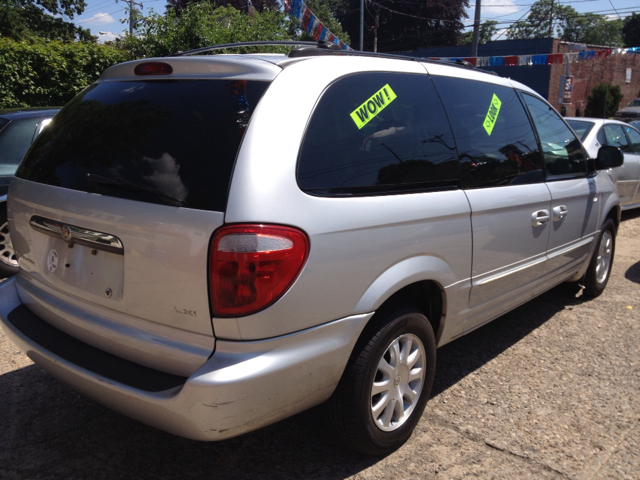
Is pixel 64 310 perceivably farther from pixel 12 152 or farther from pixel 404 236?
pixel 12 152

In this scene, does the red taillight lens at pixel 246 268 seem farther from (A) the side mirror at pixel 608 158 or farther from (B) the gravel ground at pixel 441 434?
(A) the side mirror at pixel 608 158

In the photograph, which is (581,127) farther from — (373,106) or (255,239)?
(255,239)

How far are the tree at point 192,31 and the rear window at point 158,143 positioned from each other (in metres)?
9.47

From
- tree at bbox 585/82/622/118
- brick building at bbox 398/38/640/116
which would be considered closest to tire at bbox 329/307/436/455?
brick building at bbox 398/38/640/116

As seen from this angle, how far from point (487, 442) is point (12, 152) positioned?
495cm

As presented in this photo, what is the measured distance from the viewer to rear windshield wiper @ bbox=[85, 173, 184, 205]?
6.99ft

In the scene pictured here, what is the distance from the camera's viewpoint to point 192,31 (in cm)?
1140

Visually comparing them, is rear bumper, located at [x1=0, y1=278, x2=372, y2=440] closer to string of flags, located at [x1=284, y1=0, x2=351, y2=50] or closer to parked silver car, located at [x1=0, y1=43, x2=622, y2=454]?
parked silver car, located at [x1=0, y1=43, x2=622, y2=454]

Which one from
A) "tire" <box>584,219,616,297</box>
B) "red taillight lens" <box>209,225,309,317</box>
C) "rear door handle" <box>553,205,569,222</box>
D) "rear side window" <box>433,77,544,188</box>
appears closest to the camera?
"red taillight lens" <box>209,225,309,317</box>

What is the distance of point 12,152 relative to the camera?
17.7 feet

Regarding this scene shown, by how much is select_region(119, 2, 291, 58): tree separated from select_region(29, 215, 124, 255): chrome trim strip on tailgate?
966 centimetres

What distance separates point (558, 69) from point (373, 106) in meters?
36.9

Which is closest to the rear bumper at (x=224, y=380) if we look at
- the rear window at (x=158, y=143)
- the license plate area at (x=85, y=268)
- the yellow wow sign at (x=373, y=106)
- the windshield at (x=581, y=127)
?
the license plate area at (x=85, y=268)

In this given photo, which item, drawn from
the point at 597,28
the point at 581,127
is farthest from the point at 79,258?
the point at 597,28
